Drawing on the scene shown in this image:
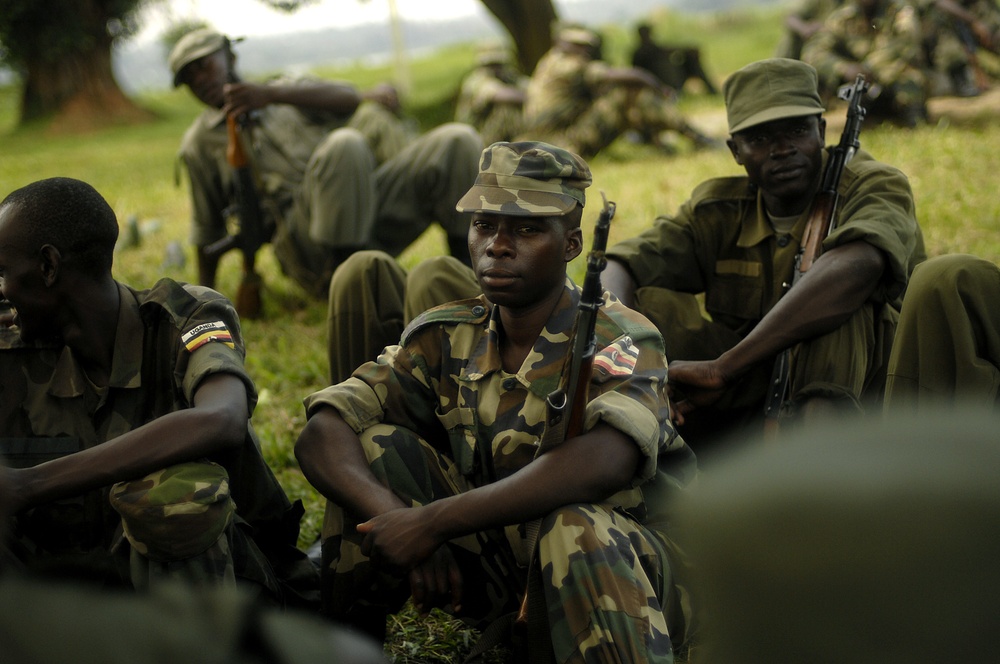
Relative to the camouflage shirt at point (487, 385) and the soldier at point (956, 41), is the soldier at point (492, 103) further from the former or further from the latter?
the camouflage shirt at point (487, 385)

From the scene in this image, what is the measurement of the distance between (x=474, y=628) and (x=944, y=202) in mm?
4788

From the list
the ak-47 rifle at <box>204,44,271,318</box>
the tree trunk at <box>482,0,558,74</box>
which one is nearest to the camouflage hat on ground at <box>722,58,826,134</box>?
the ak-47 rifle at <box>204,44,271,318</box>

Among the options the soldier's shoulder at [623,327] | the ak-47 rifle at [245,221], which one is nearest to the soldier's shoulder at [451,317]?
the soldier's shoulder at [623,327]

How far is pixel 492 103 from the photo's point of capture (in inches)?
443

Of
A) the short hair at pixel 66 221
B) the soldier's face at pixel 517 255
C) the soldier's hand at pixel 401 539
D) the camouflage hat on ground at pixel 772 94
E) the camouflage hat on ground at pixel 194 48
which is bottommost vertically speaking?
the soldier's hand at pixel 401 539

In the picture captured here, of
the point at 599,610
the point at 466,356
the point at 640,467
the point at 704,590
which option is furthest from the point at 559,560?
the point at 704,590

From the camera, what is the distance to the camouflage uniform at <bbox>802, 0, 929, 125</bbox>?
9.51 metres

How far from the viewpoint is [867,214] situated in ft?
11.4

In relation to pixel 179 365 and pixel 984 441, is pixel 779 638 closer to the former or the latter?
pixel 984 441

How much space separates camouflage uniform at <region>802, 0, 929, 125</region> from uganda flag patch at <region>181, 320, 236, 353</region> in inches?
309

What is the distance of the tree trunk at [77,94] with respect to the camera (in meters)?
16.3

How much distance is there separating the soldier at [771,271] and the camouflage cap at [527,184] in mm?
981

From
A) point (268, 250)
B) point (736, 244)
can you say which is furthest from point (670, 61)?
point (736, 244)

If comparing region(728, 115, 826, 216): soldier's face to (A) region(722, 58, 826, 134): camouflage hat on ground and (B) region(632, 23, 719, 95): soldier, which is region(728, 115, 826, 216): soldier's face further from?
(B) region(632, 23, 719, 95): soldier
